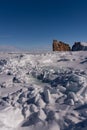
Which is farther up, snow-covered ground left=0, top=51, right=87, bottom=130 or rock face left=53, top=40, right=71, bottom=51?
rock face left=53, top=40, right=71, bottom=51

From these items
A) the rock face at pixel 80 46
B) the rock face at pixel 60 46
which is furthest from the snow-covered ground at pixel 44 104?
the rock face at pixel 60 46

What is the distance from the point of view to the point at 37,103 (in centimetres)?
482

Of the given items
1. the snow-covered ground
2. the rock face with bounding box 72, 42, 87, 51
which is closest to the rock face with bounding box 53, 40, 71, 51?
the rock face with bounding box 72, 42, 87, 51

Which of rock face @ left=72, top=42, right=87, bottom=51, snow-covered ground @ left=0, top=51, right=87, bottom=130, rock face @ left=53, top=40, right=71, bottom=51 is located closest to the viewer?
snow-covered ground @ left=0, top=51, right=87, bottom=130

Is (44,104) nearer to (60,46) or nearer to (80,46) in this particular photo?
(80,46)

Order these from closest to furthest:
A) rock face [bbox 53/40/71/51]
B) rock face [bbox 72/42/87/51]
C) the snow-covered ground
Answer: the snow-covered ground < rock face [bbox 72/42/87/51] < rock face [bbox 53/40/71/51]

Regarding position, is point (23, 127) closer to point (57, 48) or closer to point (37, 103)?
point (37, 103)

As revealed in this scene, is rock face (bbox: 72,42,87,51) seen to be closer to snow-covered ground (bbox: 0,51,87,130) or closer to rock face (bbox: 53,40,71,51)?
rock face (bbox: 53,40,71,51)

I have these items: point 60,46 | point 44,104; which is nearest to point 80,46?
point 60,46

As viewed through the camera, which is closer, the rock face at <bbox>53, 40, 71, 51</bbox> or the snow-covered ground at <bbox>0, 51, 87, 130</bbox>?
the snow-covered ground at <bbox>0, 51, 87, 130</bbox>

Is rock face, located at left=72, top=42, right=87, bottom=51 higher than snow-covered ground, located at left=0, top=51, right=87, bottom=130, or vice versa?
rock face, located at left=72, top=42, right=87, bottom=51

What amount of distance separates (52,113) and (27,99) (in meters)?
0.91

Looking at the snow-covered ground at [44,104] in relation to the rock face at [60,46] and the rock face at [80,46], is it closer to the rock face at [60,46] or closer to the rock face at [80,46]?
the rock face at [80,46]

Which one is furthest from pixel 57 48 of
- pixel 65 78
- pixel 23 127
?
pixel 23 127
